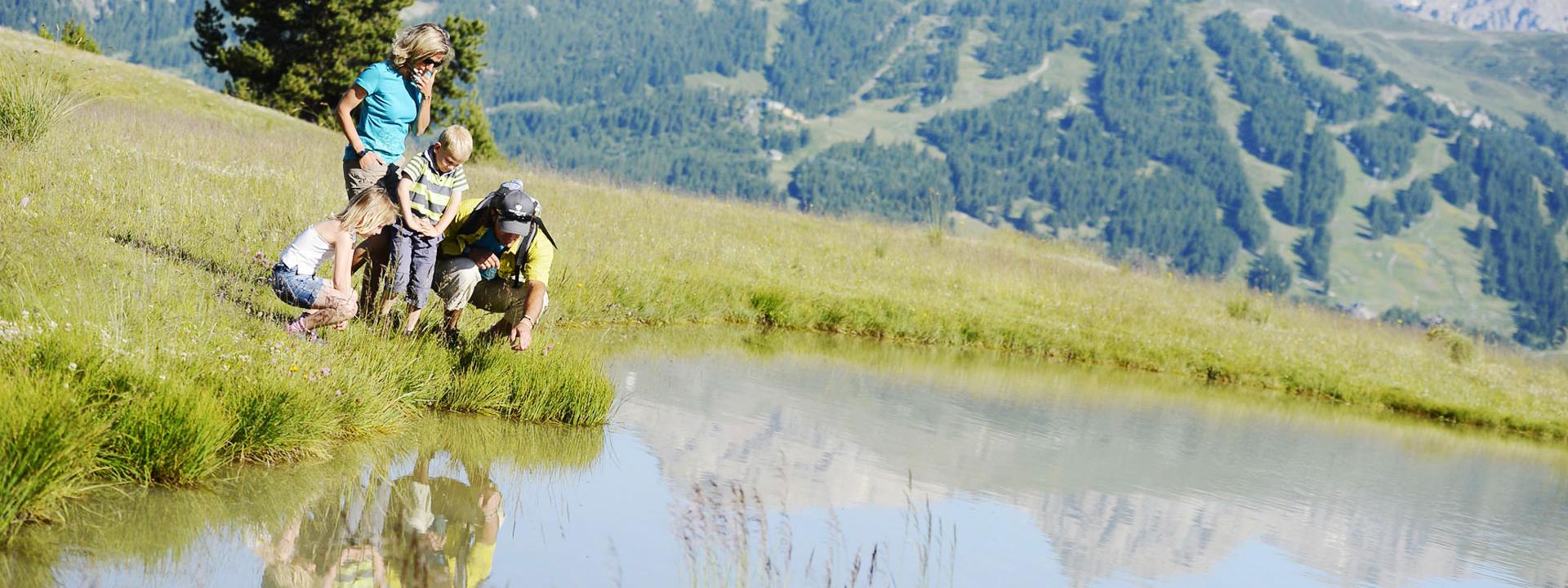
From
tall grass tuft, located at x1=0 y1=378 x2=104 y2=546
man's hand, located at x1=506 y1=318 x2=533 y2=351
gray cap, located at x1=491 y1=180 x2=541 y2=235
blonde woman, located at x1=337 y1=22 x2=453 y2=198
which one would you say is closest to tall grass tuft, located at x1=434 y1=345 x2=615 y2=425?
man's hand, located at x1=506 y1=318 x2=533 y2=351

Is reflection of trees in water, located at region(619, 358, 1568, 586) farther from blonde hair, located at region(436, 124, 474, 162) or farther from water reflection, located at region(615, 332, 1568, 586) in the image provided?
blonde hair, located at region(436, 124, 474, 162)

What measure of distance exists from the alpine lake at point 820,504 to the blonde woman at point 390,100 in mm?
1704

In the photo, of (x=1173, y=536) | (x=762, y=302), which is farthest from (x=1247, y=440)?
(x=762, y=302)

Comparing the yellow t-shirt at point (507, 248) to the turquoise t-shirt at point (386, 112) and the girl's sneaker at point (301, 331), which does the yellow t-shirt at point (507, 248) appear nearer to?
the turquoise t-shirt at point (386, 112)

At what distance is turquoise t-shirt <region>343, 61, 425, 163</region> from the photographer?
25.7 ft

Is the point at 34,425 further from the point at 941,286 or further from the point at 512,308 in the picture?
the point at 941,286

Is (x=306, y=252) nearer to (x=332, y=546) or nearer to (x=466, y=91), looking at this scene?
(x=332, y=546)

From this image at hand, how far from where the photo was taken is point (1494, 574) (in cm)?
729

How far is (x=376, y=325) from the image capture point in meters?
7.06

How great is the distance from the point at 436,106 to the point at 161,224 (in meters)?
37.1

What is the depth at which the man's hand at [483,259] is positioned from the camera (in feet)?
25.6

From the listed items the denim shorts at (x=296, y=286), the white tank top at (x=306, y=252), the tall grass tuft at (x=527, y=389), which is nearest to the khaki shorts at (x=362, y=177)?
the white tank top at (x=306, y=252)

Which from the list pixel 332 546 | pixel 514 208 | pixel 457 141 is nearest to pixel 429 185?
pixel 457 141

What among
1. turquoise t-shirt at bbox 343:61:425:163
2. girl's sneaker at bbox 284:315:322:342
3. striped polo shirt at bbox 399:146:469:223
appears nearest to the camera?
girl's sneaker at bbox 284:315:322:342
